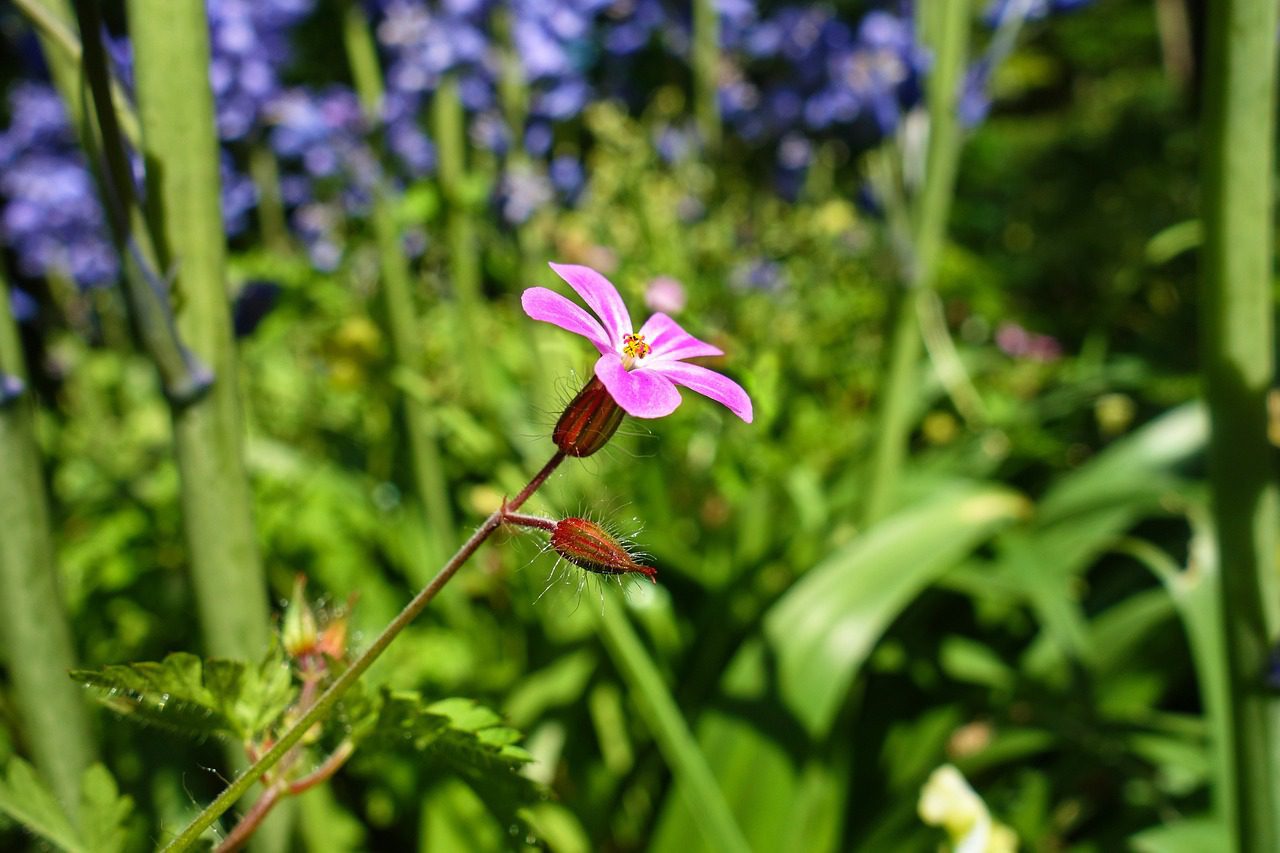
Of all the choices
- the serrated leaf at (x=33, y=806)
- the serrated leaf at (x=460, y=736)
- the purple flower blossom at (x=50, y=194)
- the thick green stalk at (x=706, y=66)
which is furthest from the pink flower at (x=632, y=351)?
the purple flower blossom at (x=50, y=194)

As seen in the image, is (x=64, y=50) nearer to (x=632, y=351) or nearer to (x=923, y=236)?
(x=632, y=351)

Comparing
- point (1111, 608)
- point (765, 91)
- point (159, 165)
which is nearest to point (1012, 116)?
point (765, 91)

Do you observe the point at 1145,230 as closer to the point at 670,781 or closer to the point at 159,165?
the point at 670,781

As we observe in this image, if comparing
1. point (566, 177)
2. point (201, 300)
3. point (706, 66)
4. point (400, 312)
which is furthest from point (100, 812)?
point (566, 177)

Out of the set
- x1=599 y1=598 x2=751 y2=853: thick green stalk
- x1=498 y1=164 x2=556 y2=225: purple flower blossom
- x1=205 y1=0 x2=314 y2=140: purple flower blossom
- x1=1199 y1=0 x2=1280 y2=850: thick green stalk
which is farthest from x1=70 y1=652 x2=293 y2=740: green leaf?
x1=498 y1=164 x2=556 y2=225: purple flower blossom

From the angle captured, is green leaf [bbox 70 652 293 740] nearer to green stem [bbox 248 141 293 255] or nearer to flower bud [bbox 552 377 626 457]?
flower bud [bbox 552 377 626 457]

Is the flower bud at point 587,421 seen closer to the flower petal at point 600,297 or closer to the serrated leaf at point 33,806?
the flower petal at point 600,297
